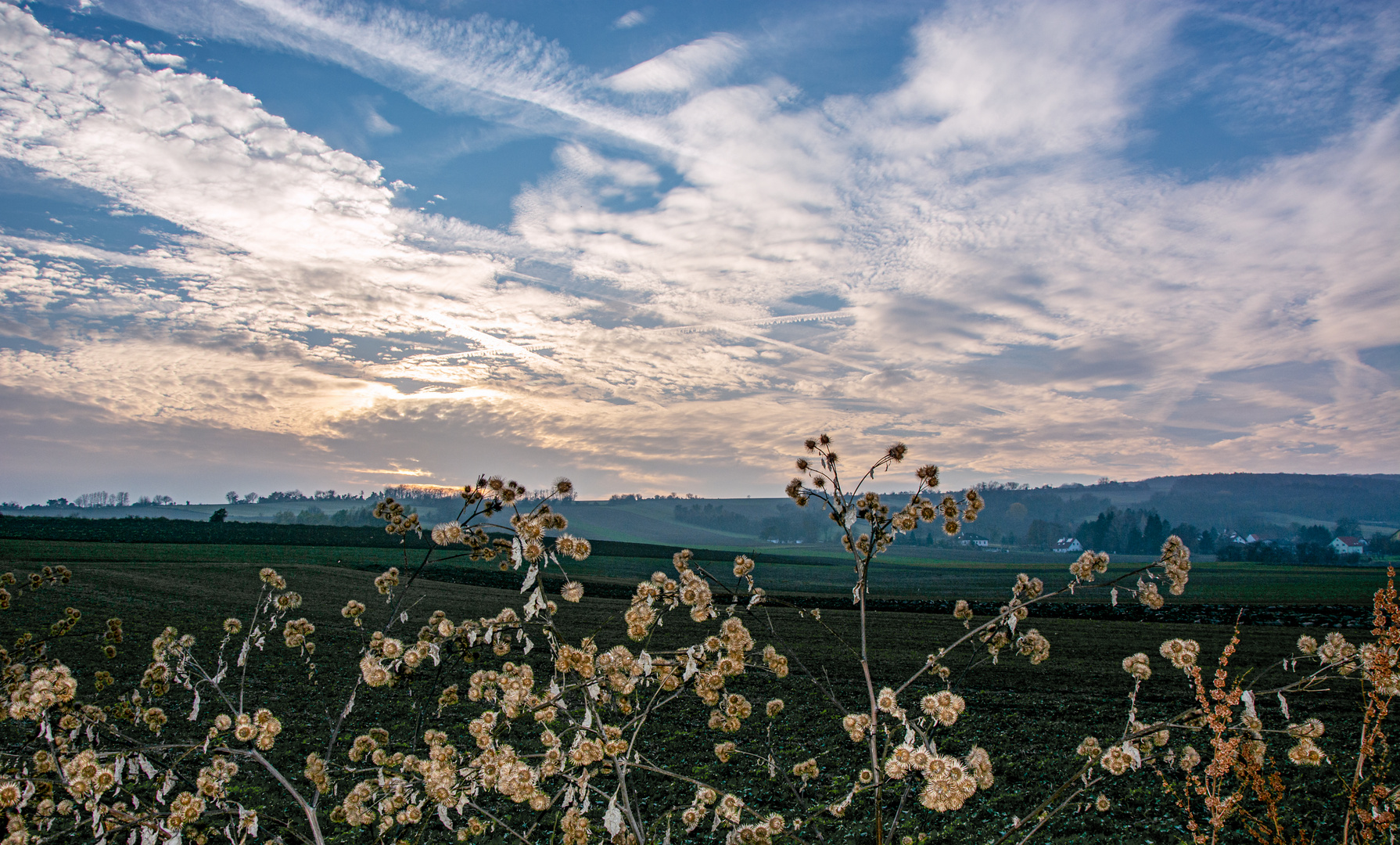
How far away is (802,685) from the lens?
701 inches

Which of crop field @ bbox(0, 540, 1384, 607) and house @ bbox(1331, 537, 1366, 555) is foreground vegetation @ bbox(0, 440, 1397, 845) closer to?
crop field @ bbox(0, 540, 1384, 607)

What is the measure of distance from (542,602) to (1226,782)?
14035mm

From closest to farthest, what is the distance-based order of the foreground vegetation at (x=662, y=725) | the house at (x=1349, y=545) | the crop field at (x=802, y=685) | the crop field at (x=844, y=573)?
1. the foreground vegetation at (x=662, y=725)
2. the crop field at (x=802, y=685)
3. the crop field at (x=844, y=573)
4. the house at (x=1349, y=545)

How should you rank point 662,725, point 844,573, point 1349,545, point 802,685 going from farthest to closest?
point 1349,545 < point 844,573 < point 802,685 < point 662,725

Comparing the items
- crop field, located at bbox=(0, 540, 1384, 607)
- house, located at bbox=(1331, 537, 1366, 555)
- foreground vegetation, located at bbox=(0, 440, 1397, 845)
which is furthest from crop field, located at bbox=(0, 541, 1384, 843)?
house, located at bbox=(1331, 537, 1366, 555)

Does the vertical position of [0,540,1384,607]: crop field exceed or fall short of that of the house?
it falls short

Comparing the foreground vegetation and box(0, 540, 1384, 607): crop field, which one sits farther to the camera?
box(0, 540, 1384, 607): crop field

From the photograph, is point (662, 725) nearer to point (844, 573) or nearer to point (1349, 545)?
point (844, 573)

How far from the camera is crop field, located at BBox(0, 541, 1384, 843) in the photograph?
10109 mm

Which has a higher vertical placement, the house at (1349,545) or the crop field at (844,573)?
the house at (1349,545)

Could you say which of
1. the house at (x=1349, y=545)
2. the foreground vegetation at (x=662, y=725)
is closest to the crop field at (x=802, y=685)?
the foreground vegetation at (x=662, y=725)

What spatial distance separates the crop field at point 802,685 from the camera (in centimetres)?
1011

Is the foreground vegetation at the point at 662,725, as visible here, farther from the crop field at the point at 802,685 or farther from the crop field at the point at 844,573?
the crop field at the point at 844,573

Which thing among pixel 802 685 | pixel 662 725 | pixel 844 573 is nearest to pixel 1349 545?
pixel 844 573
